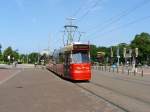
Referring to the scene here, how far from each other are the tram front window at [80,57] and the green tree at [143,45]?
132m

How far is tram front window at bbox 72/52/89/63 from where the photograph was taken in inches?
1353

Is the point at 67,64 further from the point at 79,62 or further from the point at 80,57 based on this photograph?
the point at 79,62

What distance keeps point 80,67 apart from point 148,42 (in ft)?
441

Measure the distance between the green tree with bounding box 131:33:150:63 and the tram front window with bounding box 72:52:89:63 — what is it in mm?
131509

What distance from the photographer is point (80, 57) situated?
34.6 metres

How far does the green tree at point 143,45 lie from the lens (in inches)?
6486

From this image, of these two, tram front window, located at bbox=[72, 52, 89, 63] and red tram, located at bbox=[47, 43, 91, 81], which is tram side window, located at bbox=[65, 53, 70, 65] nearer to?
red tram, located at bbox=[47, 43, 91, 81]

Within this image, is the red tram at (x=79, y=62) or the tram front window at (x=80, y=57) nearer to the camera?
the red tram at (x=79, y=62)

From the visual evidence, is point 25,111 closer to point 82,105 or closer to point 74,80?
point 82,105

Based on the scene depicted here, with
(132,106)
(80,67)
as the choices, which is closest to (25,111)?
(132,106)

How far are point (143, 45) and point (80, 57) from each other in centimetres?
13320

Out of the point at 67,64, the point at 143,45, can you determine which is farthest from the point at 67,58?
the point at 143,45

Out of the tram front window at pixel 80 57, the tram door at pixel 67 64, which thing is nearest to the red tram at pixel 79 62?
the tram front window at pixel 80 57

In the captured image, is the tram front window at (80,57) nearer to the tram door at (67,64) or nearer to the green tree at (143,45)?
the tram door at (67,64)
